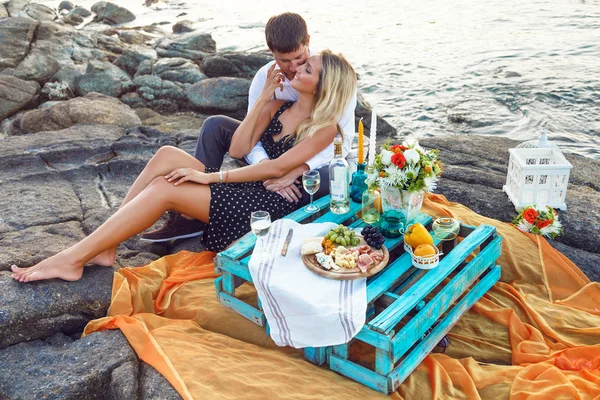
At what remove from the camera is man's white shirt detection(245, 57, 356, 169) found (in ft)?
15.3

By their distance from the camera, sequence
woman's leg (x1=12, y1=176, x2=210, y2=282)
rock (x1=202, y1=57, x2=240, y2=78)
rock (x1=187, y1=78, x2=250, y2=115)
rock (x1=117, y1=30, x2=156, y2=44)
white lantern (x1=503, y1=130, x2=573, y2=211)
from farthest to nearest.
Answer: rock (x1=117, y1=30, x2=156, y2=44) < rock (x1=202, y1=57, x2=240, y2=78) < rock (x1=187, y1=78, x2=250, y2=115) < white lantern (x1=503, y1=130, x2=573, y2=211) < woman's leg (x1=12, y1=176, x2=210, y2=282)

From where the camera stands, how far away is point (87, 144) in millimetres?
6793

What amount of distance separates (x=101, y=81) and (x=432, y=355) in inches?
424

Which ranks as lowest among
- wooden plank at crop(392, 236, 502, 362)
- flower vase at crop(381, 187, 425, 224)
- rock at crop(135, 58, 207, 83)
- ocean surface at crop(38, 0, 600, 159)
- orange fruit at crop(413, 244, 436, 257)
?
ocean surface at crop(38, 0, 600, 159)

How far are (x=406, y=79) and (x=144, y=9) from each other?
1627cm

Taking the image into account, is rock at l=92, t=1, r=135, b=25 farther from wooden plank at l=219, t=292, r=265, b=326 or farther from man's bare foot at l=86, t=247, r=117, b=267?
wooden plank at l=219, t=292, r=265, b=326

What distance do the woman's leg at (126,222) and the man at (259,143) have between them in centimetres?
61

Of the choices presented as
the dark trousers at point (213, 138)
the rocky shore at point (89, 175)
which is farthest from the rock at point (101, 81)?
the dark trousers at point (213, 138)

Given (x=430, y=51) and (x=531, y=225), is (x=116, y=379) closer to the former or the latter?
(x=531, y=225)

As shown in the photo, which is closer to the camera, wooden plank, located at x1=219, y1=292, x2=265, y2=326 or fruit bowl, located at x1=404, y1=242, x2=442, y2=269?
fruit bowl, located at x1=404, y1=242, x2=442, y2=269

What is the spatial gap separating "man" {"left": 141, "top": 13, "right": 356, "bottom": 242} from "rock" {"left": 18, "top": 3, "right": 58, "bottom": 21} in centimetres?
1763

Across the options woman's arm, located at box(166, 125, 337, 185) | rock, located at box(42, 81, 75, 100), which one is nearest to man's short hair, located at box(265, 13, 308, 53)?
woman's arm, located at box(166, 125, 337, 185)

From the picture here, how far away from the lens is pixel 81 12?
23031 millimetres

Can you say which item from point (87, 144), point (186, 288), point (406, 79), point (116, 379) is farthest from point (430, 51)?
point (116, 379)
